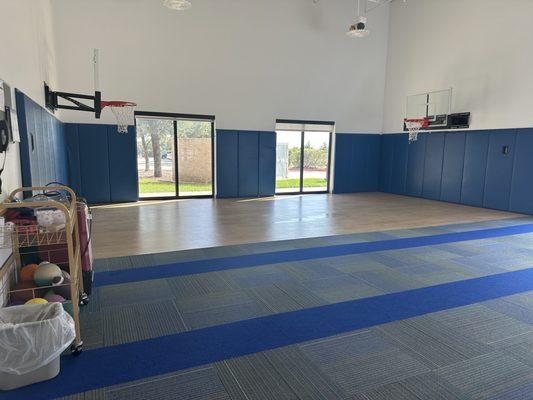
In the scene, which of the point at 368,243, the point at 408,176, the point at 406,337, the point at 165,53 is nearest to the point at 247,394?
the point at 406,337

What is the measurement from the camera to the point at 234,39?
9523 mm

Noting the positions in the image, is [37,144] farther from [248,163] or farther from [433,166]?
[433,166]

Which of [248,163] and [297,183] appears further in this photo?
[297,183]

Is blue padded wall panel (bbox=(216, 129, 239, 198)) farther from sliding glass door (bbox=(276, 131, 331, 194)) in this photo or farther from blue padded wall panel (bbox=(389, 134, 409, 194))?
blue padded wall panel (bbox=(389, 134, 409, 194))

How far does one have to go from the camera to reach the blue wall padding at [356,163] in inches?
452

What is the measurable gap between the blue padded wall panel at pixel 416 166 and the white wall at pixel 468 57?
95cm

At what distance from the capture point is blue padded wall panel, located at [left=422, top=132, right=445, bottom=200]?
10.1 m

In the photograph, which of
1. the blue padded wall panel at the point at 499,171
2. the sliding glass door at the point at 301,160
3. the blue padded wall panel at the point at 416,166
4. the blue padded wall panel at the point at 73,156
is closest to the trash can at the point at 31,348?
the blue padded wall panel at the point at 73,156

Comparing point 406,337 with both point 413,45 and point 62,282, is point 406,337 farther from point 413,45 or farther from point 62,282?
point 413,45

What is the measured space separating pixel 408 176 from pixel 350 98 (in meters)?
3.06

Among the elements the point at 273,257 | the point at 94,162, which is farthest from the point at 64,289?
the point at 94,162

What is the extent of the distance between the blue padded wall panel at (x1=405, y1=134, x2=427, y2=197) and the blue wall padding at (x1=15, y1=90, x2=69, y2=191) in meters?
9.45

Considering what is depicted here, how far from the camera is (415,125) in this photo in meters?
9.89

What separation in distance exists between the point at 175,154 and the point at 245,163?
1954 mm
